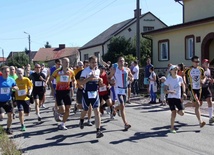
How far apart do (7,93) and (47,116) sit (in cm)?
338

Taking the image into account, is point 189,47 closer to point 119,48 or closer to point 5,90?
point 119,48

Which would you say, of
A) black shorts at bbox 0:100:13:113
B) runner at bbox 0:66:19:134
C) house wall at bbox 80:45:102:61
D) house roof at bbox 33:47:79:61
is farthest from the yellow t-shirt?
house roof at bbox 33:47:79:61

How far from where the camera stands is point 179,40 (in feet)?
75.0

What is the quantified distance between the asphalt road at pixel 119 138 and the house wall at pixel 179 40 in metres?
10.2

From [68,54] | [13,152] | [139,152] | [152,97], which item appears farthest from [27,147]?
[68,54]

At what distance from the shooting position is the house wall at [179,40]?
67.4 ft

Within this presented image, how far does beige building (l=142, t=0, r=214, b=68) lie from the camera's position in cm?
2039

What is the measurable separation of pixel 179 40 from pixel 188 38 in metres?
0.96

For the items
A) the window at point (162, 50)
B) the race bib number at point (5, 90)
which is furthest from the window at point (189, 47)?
the race bib number at point (5, 90)

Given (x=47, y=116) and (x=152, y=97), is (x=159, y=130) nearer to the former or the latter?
(x=47, y=116)

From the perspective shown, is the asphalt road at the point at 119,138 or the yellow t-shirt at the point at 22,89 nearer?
the asphalt road at the point at 119,138

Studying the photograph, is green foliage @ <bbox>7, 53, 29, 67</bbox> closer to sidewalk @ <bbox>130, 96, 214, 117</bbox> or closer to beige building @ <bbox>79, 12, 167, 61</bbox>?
beige building @ <bbox>79, 12, 167, 61</bbox>

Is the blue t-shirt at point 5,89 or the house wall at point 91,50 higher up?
the house wall at point 91,50

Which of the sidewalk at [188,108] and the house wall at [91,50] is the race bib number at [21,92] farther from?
the house wall at [91,50]
